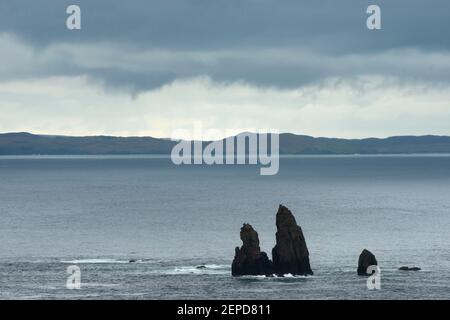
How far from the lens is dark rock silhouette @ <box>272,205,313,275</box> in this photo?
11969cm

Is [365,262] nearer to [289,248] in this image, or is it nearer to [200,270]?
[289,248]

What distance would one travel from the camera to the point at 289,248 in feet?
397

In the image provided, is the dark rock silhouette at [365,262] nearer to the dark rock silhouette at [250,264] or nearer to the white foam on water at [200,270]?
the dark rock silhouette at [250,264]

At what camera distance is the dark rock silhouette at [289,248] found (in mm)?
119688

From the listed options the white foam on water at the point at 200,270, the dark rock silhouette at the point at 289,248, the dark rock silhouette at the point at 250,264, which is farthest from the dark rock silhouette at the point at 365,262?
the white foam on water at the point at 200,270

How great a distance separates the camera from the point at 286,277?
120 meters

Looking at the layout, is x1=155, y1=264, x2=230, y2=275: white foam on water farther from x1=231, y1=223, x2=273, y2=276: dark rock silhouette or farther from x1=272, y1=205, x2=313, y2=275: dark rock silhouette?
x1=272, y1=205, x2=313, y2=275: dark rock silhouette

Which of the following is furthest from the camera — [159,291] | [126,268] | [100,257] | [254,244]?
[100,257]

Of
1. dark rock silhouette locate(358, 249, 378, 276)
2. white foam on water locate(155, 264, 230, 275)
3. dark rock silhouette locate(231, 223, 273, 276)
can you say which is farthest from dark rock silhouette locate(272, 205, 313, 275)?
white foam on water locate(155, 264, 230, 275)

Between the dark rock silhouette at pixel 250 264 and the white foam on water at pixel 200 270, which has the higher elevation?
the dark rock silhouette at pixel 250 264

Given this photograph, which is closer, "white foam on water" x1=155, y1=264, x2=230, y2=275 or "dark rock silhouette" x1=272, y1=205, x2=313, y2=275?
"dark rock silhouette" x1=272, y1=205, x2=313, y2=275
